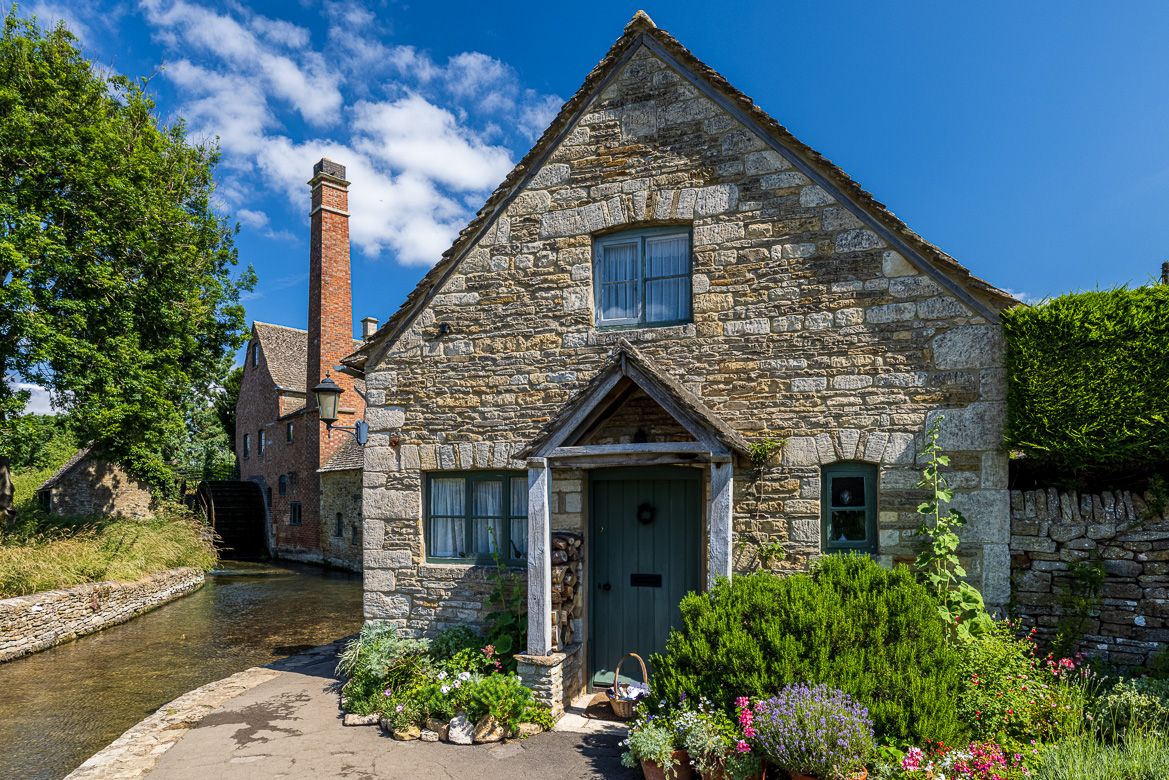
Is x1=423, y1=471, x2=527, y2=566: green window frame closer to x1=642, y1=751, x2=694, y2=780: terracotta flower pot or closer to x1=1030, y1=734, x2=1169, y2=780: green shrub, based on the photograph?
x1=642, y1=751, x2=694, y2=780: terracotta flower pot

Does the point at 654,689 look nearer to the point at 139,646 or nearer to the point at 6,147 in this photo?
the point at 139,646

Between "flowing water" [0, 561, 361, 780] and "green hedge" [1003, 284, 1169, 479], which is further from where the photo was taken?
"flowing water" [0, 561, 361, 780]

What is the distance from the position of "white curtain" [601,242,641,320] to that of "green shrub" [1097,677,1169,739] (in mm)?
5183

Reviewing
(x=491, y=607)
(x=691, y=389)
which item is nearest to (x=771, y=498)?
(x=691, y=389)

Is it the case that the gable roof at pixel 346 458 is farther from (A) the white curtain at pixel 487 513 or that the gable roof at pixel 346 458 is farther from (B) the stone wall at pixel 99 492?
(A) the white curtain at pixel 487 513

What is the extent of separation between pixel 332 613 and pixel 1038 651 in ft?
39.5

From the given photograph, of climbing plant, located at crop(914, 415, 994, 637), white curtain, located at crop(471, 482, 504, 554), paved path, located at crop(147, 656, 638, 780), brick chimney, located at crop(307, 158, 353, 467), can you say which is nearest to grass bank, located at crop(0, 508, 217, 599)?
brick chimney, located at crop(307, 158, 353, 467)

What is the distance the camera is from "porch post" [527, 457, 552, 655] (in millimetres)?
6238

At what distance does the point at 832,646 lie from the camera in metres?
4.89

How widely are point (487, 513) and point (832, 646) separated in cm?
401

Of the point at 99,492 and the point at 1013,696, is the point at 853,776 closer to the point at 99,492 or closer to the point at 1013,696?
the point at 1013,696

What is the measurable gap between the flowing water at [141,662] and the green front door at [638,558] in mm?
5140

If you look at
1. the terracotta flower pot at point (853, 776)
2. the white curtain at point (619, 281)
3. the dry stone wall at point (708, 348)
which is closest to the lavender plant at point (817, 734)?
the terracotta flower pot at point (853, 776)

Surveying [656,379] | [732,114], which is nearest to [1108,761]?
[656,379]
